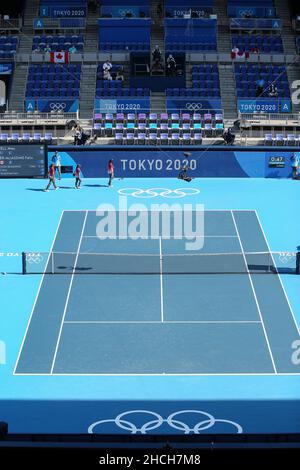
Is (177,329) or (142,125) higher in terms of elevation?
(142,125)

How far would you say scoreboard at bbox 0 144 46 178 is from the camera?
140 feet

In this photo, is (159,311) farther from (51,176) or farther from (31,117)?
(31,117)

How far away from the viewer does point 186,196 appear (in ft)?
127

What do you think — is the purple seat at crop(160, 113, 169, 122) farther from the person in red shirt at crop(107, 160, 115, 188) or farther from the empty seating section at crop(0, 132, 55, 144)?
the person in red shirt at crop(107, 160, 115, 188)

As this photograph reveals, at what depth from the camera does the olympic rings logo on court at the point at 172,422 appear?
1703 cm

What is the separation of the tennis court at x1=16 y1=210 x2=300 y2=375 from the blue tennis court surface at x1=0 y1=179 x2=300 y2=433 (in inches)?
1.5

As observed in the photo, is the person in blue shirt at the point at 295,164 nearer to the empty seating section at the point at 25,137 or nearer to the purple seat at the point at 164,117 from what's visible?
the purple seat at the point at 164,117

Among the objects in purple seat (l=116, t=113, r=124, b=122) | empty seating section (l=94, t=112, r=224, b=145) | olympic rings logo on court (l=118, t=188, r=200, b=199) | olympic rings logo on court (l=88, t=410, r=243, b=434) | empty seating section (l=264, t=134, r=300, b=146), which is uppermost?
purple seat (l=116, t=113, r=124, b=122)

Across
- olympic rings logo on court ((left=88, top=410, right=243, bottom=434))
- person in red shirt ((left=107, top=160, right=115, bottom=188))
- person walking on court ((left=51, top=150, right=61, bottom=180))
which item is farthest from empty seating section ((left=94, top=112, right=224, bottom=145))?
olympic rings logo on court ((left=88, top=410, right=243, bottom=434))

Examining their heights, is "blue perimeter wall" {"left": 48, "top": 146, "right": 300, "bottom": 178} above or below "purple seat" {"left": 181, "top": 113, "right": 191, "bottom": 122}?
below

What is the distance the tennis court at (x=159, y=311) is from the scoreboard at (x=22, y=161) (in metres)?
11.6
